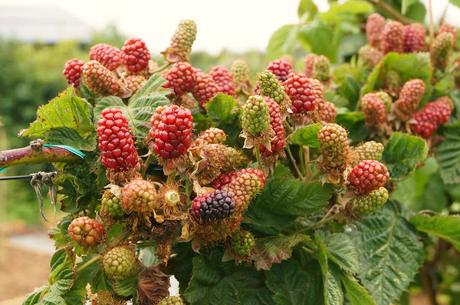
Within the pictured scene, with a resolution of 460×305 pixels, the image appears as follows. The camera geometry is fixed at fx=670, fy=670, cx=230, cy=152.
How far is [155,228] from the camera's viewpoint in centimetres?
91

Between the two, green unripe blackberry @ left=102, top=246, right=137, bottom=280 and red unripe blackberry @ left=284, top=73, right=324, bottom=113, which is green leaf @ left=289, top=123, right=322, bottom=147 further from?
green unripe blackberry @ left=102, top=246, right=137, bottom=280

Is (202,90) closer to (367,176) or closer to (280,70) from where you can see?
(280,70)

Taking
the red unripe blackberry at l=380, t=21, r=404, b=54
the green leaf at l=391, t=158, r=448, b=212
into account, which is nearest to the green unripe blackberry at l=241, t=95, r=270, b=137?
the red unripe blackberry at l=380, t=21, r=404, b=54

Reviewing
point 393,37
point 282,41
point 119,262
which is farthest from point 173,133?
point 282,41

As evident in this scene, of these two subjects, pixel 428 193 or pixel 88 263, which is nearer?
pixel 88 263

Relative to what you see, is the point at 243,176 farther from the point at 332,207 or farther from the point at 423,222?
the point at 423,222

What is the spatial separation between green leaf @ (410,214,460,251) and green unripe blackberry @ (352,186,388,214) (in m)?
0.27

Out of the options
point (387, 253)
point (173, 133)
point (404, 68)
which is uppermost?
point (173, 133)

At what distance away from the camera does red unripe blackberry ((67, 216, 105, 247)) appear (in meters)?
0.87

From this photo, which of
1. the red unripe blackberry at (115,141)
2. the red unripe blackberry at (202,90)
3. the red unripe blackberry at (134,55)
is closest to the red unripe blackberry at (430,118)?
the red unripe blackberry at (202,90)

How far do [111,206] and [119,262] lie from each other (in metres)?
0.07

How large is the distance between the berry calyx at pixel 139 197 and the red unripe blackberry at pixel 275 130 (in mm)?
193

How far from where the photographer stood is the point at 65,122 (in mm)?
1005

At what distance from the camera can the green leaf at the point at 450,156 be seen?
57.1 inches
